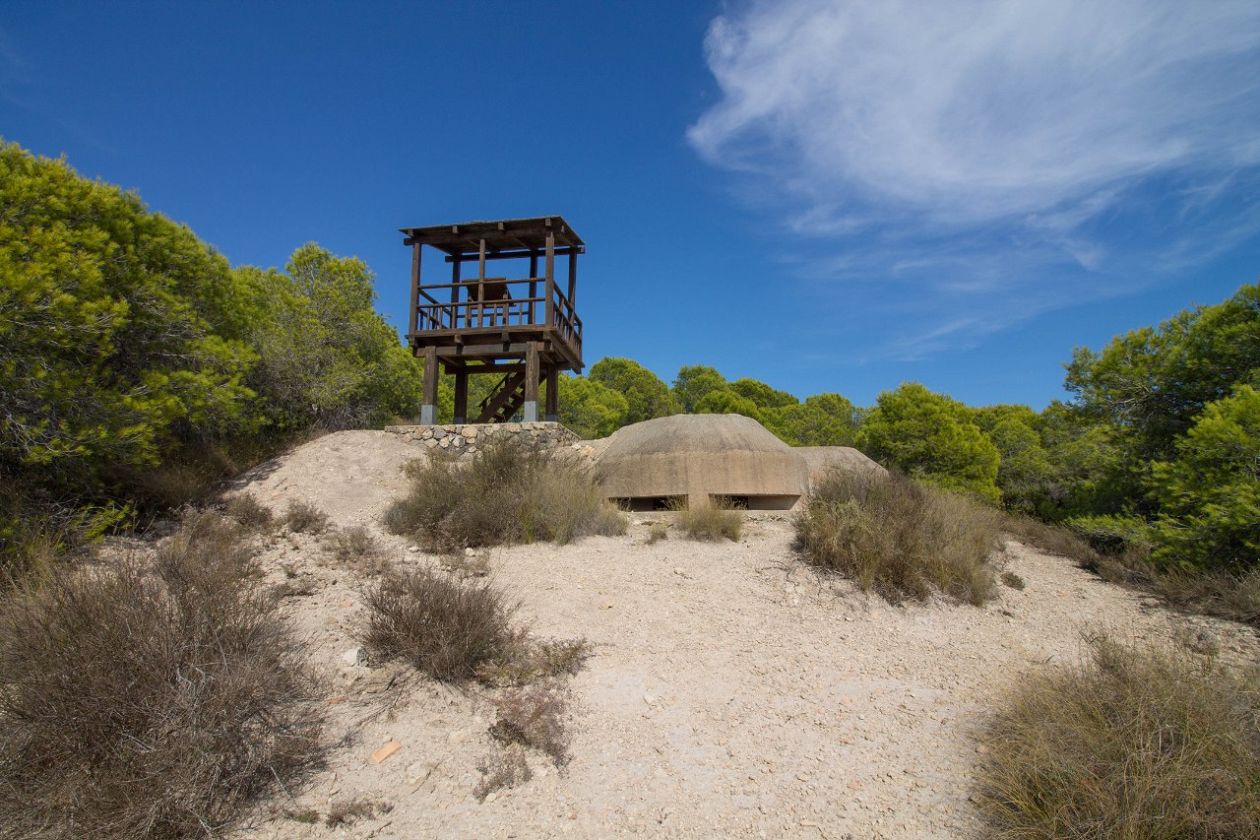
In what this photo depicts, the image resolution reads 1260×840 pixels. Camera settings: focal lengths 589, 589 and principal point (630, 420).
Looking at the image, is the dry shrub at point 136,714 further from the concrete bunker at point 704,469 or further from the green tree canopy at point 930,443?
the green tree canopy at point 930,443

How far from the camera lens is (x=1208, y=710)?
295 centimetres

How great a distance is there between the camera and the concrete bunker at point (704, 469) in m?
10.1

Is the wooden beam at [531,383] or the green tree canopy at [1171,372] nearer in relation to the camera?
the green tree canopy at [1171,372]

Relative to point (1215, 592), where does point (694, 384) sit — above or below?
above

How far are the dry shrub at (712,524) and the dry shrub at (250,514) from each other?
Answer: 6.00 metres

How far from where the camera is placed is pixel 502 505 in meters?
8.05

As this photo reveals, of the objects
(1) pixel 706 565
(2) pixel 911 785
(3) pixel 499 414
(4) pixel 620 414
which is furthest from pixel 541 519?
(4) pixel 620 414

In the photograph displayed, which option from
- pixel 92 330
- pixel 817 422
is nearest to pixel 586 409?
pixel 817 422

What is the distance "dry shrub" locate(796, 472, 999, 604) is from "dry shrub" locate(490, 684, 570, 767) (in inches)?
152

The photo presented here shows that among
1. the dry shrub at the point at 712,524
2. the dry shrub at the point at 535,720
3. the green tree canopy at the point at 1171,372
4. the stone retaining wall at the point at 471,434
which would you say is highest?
the green tree canopy at the point at 1171,372

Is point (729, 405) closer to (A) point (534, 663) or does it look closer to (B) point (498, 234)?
(B) point (498, 234)

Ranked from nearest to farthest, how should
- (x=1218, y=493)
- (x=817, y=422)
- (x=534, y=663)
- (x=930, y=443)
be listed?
1. (x=534, y=663)
2. (x=1218, y=493)
3. (x=930, y=443)
4. (x=817, y=422)

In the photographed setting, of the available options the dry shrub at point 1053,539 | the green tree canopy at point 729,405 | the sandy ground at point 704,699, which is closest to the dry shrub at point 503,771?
the sandy ground at point 704,699

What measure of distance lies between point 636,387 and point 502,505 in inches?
825
